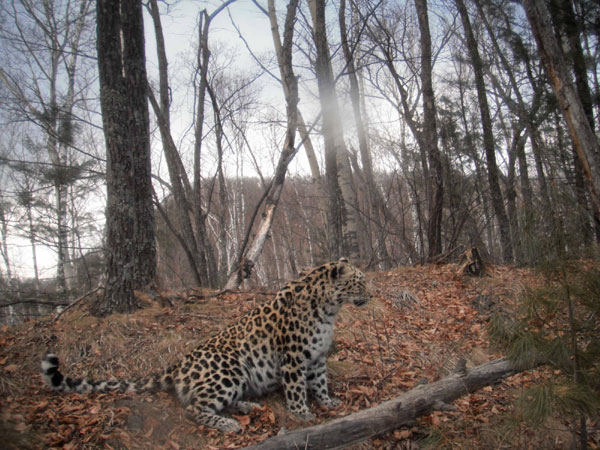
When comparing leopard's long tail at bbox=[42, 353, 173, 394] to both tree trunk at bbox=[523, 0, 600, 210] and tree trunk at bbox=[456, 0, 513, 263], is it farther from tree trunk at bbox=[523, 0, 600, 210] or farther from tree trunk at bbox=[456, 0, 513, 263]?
tree trunk at bbox=[456, 0, 513, 263]

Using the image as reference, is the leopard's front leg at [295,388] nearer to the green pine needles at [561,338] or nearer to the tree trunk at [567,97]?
the green pine needles at [561,338]

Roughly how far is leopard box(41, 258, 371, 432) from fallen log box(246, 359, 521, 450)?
3.68ft

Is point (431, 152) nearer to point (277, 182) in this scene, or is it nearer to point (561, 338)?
point (277, 182)

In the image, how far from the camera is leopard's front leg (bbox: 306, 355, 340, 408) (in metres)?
5.21

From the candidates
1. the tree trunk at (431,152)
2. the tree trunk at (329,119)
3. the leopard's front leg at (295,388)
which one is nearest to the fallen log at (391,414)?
the leopard's front leg at (295,388)

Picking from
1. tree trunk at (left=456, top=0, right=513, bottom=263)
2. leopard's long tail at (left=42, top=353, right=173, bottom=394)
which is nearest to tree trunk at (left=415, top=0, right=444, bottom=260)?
tree trunk at (left=456, top=0, right=513, bottom=263)

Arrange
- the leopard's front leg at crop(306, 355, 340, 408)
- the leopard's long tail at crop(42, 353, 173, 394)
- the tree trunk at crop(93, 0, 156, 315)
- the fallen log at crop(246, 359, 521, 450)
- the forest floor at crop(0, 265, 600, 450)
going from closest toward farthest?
the fallen log at crop(246, 359, 521, 450) → the forest floor at crop(0, 265, 600, 450) → the leopard's long tail at crop(42, 353, 173, 394) → the leopard's front leg at crop(306, 355, 340, 408) → the tree trunk at crop(93, 0, 156, 315)

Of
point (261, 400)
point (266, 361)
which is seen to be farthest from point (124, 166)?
point (261, 400)

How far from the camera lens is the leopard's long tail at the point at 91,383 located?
14.4 ft

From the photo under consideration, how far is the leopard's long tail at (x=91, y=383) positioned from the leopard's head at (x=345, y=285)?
2.22 m

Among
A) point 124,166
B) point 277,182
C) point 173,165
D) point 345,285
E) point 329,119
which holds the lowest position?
point 345,285

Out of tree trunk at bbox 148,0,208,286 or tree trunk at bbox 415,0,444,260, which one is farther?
tree trunk at bbox 415,0,444,260

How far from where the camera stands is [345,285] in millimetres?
5320

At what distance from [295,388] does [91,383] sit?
88.8 inches
